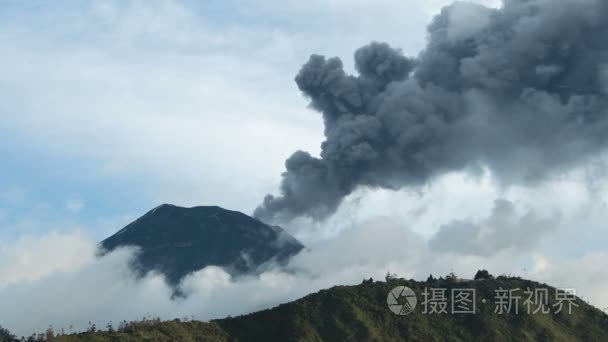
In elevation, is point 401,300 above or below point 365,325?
above

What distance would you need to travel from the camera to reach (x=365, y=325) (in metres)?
75.7

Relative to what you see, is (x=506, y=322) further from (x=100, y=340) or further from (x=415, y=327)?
(x=100, y=340)

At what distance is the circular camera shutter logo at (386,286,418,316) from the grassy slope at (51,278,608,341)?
2.61ft

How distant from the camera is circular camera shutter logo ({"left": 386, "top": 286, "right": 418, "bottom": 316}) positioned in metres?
81.1

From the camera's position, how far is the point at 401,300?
273 feet

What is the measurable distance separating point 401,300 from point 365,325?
9.07 meters

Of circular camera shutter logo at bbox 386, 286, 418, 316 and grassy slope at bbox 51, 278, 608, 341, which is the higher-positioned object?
circular camera shutter logo at bbox 386, 286, 418, 316

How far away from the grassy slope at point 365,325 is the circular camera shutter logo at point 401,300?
0.79 metres

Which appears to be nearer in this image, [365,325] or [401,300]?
[365,325]

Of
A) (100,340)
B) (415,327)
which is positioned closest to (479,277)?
(415,327)

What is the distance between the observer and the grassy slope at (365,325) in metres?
72.6

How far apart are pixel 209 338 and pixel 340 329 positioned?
13.4 m

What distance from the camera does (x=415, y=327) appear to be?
3081 inches

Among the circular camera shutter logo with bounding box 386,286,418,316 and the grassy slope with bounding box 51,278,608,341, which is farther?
the circular camera shutter logo with bounding box 386,286,418,316
